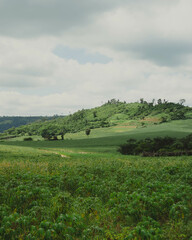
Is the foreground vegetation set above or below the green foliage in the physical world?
above

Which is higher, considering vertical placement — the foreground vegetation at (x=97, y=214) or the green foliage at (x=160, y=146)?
the foreground vegetation at (x=97, y=214)

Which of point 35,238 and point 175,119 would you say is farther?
point 175,119

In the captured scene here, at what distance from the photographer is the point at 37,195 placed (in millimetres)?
13414

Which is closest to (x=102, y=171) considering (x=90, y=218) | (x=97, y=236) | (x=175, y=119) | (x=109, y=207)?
(x=109, y=207)

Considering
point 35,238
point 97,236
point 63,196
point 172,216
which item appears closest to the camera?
point 35,238

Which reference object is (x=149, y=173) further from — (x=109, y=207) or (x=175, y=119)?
(x=175, y=119)

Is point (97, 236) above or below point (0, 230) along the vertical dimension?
below

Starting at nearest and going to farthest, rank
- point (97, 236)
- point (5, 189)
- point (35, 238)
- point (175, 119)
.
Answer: point (35, 238) → point (97, 236) → point (5, 189) → point (175, 119)

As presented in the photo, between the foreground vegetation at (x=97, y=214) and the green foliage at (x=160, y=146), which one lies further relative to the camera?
the green foliage at (x=160, y=146)

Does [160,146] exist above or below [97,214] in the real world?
below

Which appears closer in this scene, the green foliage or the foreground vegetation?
the foreground vegetation

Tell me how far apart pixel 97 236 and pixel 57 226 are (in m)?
1.76

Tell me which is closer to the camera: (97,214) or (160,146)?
(97,214)

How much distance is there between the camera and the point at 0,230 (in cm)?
888
